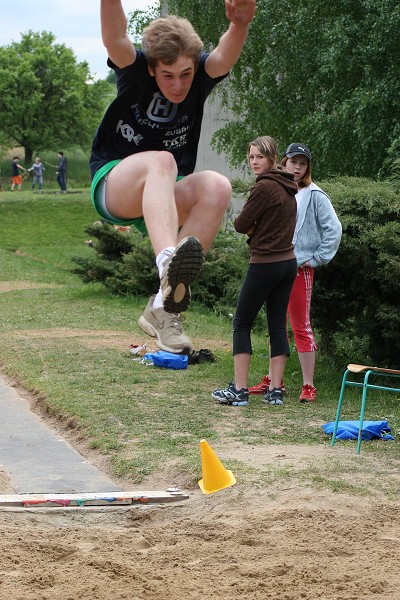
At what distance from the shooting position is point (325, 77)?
51.7 ft

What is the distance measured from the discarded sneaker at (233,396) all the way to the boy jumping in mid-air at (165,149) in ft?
11.3

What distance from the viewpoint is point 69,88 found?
58.9 m

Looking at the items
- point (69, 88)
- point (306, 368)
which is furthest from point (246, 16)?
point (69, 88)

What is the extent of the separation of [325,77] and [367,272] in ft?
25.4

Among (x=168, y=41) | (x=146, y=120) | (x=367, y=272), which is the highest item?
(x=168, y=41)

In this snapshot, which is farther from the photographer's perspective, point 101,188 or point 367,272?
point 367,272

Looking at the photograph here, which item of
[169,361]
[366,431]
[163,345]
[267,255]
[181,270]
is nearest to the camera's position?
[181,270]

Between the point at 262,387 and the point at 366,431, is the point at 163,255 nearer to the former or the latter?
the point at 366,431

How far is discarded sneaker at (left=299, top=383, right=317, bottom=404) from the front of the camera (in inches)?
333

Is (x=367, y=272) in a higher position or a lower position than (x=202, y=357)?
higher

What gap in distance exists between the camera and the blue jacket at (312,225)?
8.22 metres

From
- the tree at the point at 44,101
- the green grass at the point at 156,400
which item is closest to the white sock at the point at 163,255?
the green grass at the point at 156,400

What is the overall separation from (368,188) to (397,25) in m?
5.80

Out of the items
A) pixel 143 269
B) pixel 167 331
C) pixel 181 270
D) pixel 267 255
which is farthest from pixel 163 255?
pixel 143 269
